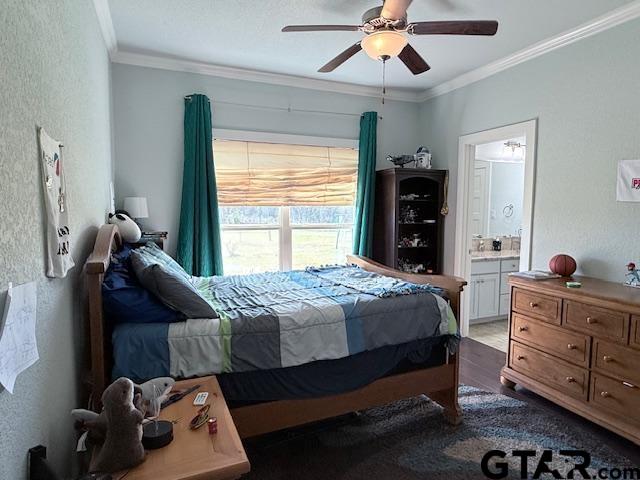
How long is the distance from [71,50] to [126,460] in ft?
5.49

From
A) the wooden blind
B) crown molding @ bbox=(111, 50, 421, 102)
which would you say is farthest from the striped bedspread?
crown molding @ bbox=(111, 50, 421, 102)

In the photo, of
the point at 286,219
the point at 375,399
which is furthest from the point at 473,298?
the point at 375,399

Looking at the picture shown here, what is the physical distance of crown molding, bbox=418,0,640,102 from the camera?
2.54m

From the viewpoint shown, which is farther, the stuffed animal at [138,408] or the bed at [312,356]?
the bed at [312,356]

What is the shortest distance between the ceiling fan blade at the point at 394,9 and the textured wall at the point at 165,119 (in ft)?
6.98

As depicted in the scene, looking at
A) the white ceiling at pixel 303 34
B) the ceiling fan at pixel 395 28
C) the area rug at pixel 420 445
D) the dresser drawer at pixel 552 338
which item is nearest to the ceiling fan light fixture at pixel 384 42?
the ceiling fan at pixel 395 28

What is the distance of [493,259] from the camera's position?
448cm

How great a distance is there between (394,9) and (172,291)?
1773 millimetres

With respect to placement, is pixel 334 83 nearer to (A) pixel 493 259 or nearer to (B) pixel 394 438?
(A) pixel 493 259

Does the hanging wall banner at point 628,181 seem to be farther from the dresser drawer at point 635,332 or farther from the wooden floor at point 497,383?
the wooden floor at point 497,383

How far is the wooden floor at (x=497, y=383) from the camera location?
7.29ft

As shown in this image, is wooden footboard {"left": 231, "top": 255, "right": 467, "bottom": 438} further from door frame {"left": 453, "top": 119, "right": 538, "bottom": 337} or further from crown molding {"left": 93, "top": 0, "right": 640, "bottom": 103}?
crown molding {"left": 93, "top": 0, "right": 640, "bottom": 103}

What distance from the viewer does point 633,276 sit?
2504 millimetres

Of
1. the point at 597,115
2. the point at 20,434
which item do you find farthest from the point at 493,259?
the point at 20,434
